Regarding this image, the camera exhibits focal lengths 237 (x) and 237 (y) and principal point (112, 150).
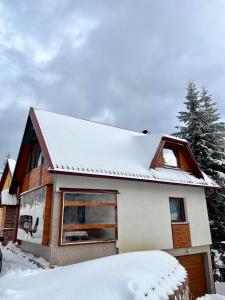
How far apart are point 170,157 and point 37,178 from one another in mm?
7191

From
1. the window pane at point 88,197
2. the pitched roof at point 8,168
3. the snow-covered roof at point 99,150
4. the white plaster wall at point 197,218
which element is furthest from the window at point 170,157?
the pitched roof at point 8,168

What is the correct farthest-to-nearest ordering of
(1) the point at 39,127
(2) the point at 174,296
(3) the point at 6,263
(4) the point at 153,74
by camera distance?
(4) the point at 153,74 → (1) the point at 39,127 → (3) the point at 6,263 → (2) the point at 174,296

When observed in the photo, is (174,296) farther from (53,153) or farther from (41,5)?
(41,5)

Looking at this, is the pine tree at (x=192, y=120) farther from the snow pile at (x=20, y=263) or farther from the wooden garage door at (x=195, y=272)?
the snow pile at (x=20, y=263)

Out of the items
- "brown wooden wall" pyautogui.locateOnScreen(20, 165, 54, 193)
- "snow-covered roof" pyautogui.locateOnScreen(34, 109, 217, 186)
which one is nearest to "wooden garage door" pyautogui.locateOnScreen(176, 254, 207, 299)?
"snow-covered roof" pyautogui.locateOnScreen(34, 109, 217, 186)

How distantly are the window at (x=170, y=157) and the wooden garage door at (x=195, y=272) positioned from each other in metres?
4.64

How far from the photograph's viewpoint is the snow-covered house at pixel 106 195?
8336 millimetres

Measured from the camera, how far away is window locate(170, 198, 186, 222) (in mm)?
11781

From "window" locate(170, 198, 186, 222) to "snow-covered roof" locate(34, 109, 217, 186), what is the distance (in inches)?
44.8

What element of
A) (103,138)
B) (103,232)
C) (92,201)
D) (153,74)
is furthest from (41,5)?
(153,74)

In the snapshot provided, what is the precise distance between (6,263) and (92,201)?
398 centimetres

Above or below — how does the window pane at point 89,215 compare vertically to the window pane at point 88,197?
below

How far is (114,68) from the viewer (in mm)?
36594

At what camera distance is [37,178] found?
10.8 m
